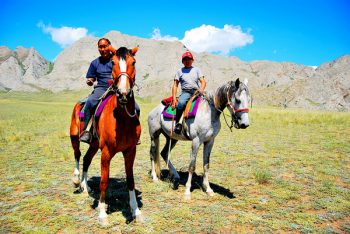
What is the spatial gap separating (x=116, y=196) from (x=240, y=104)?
4346 mm

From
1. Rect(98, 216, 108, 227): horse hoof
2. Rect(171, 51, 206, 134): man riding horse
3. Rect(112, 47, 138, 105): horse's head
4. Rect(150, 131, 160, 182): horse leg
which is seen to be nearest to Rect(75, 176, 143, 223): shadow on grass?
Rect(98, 216, 108, 227): horse hoof

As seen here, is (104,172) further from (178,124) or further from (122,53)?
(178,124)

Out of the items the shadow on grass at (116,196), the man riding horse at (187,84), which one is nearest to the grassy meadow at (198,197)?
the shadow on grass at (116,196)

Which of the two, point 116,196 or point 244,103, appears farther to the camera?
point 116,196

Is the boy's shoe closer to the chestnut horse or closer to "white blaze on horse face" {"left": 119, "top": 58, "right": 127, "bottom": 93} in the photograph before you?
the chestnut horse

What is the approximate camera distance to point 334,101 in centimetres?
9344

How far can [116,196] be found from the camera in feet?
24.3

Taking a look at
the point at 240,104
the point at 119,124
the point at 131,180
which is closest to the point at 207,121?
the point at 240,104

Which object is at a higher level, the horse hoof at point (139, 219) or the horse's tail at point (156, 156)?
the horse's tail at point (156, 156)

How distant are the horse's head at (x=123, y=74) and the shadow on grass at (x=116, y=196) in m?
3.08

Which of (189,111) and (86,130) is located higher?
(189,111)

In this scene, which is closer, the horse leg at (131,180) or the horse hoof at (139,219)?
the horse hoof at (139,219)

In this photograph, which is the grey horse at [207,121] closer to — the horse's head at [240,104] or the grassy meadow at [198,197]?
the horse's head at [240,104]

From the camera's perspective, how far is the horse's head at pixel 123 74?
4.73 meters
